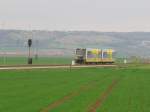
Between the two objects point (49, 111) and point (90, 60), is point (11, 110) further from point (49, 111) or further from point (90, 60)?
point (90, 60)

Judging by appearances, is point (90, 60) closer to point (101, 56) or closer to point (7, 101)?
point (101, 56)

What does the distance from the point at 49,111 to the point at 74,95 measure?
9003 millimetres

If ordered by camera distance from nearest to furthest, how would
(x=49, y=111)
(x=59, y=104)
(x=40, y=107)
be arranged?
1. (x=49, y=111)
2. (x=40, y=107)
3. (x=59, y=104)

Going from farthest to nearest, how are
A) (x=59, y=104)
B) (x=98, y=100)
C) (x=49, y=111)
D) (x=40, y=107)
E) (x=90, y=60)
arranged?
(x=90, y=60), (x=98, y=100), (x=59, y=104), (x=40, y=107), (x=49, y=111)

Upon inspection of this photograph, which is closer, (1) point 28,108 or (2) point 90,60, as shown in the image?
(1) point 28,108

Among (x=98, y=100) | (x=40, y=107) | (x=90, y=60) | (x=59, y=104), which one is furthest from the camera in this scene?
(x=90, y=60)

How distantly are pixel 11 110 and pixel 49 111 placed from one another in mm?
1829

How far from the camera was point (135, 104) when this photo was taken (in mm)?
26594

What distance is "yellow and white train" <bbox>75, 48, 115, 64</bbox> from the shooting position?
328 ft

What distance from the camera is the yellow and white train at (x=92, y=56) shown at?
328 ft

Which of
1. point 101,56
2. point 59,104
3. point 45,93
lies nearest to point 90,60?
point 101,56

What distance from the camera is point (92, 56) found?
328 feet

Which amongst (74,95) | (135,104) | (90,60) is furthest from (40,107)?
(90,60)

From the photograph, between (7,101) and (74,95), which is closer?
(7,101)
